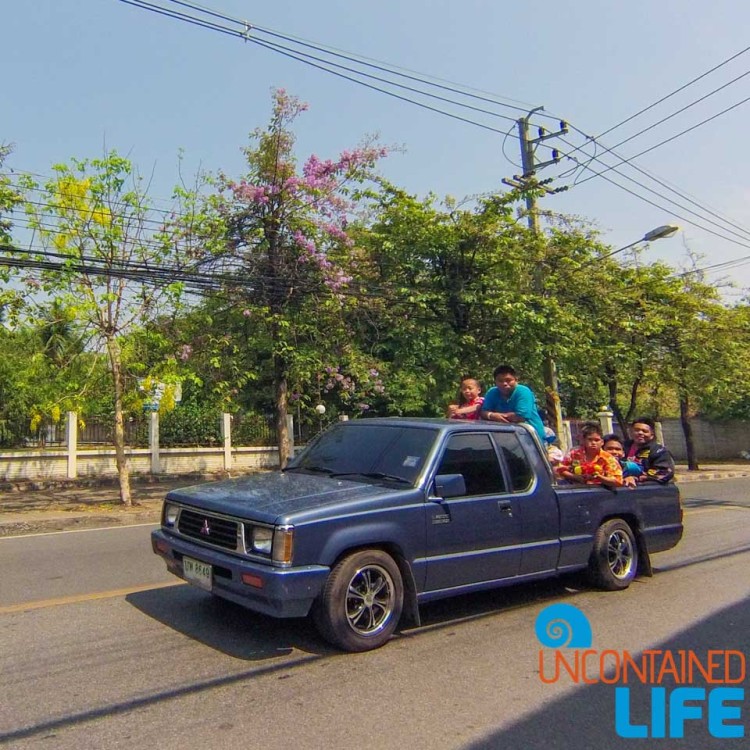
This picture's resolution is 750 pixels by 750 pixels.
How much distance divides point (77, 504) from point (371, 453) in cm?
1169

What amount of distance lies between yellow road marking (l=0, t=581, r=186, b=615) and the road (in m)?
0.03

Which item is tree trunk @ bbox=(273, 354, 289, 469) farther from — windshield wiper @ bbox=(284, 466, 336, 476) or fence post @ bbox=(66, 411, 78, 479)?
windshield wiper @ bbox=(284, 466, 336, 476)

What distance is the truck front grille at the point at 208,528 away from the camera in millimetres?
4637

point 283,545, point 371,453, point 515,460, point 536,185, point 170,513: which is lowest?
point 283,545

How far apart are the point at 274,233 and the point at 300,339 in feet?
8.60

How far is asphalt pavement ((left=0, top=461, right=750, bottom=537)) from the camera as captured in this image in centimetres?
1205

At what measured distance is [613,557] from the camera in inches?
254

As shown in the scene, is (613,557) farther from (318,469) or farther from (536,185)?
(536,185)

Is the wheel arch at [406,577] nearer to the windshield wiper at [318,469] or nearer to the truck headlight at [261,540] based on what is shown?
the truck headlight at [261,540]

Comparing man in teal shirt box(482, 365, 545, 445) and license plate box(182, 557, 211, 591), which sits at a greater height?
man in teal shirt box(482, 365, 545, 445)

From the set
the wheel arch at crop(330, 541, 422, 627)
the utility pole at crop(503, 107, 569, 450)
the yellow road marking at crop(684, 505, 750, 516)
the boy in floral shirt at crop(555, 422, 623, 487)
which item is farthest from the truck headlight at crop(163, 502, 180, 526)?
the utility pole at crop(503, 107, 569, 450)

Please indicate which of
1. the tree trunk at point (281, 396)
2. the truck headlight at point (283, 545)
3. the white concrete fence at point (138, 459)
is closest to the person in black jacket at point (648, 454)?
the truck headlight at point (283, 545)

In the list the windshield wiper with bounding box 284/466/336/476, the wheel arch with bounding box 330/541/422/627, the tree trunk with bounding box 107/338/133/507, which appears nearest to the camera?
the wheel arch with bounding box 330/541/422/627

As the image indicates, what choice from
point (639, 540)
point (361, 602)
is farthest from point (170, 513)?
point (639, 540)
